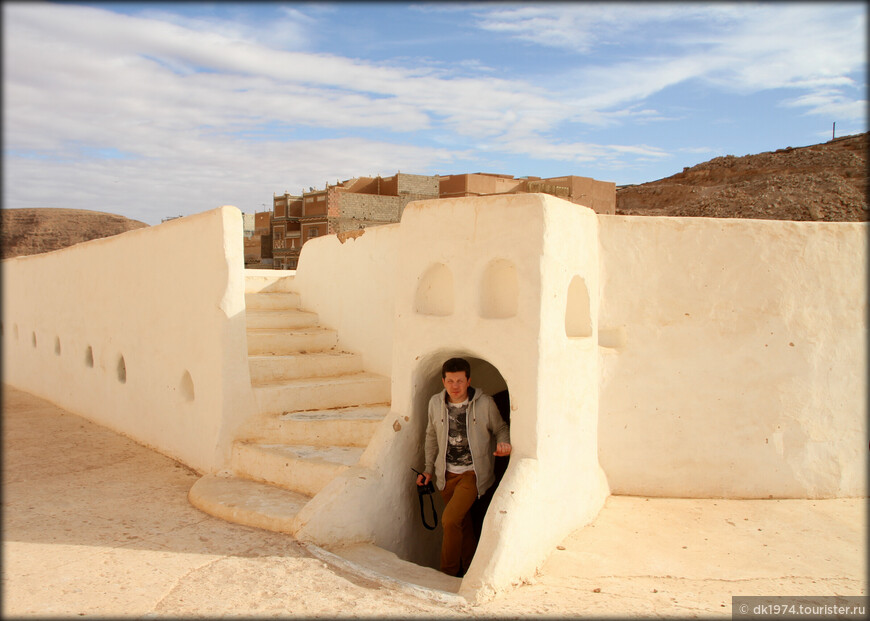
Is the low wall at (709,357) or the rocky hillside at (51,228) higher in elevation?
the rocky hillside at (51,228)

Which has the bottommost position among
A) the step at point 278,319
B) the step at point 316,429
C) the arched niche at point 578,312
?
the step at point 316,429

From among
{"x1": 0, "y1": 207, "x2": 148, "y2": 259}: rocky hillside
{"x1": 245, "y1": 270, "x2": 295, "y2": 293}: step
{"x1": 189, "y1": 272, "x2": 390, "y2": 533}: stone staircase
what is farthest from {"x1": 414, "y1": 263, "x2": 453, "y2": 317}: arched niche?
{"x1": 0, "y1": 207, "x2": 148, "y2": 259}: rocky hillside

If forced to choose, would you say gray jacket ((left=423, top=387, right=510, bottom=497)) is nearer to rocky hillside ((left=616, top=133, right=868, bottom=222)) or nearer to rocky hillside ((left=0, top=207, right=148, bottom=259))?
rocky hillside ((left=616, top=133, right=868, bottom=222))

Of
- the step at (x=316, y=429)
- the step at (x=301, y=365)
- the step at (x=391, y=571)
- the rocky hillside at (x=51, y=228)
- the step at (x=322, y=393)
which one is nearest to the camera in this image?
the step at (x=391, y=571)

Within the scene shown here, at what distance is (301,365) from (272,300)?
1.83 metres

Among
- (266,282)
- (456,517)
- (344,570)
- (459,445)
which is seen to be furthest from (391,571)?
(266,282)

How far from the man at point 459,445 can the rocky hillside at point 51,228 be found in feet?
71.6

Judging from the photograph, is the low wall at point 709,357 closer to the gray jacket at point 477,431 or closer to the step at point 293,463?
the gray jacket at point 477,431

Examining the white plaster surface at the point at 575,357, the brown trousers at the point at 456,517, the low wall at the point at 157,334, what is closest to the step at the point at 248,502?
the white plaster surface at the point at 575,357

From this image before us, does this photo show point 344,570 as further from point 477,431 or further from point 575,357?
point 575,357

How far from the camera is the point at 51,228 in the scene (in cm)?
2411

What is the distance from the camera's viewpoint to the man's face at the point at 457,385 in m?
4.53

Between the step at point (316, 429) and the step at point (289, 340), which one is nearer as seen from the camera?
the step at point (316, 429)

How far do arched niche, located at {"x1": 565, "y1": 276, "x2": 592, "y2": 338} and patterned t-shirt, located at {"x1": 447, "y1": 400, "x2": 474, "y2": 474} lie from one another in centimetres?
106
